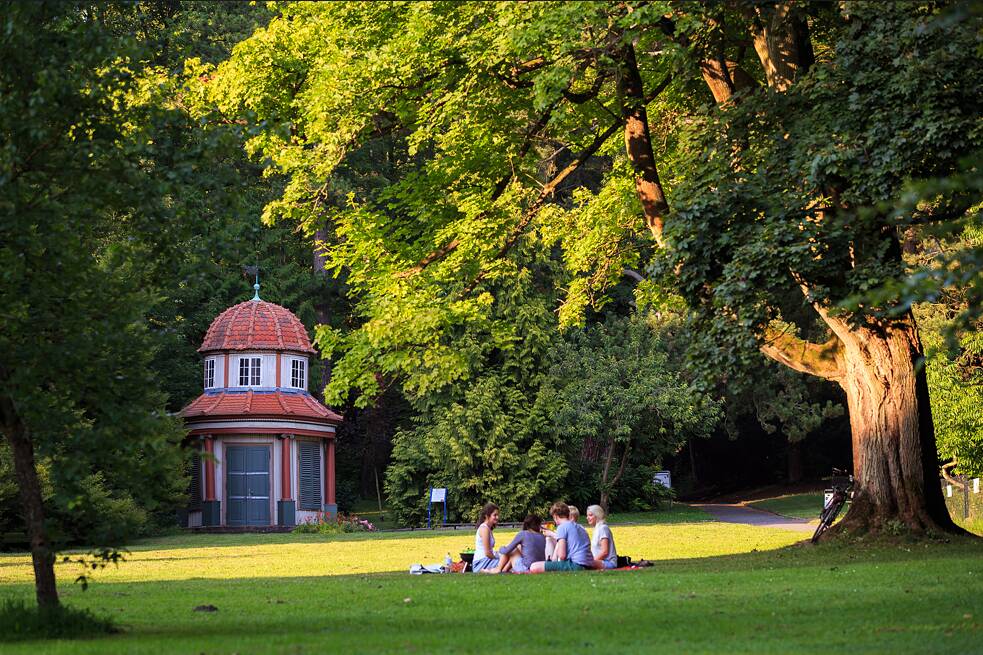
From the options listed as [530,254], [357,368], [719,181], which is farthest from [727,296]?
[530,254]

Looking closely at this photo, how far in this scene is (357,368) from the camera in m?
23.8

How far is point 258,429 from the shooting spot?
41625 mm

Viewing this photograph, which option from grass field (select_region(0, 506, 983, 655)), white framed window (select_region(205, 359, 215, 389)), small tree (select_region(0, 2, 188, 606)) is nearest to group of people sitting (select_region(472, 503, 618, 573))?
grass field (select_region(0, 506, 983, 655))

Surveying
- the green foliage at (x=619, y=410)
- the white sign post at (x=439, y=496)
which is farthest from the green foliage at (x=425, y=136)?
the green foliage at (x=619, y=410)

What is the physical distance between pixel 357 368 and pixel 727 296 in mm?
8263

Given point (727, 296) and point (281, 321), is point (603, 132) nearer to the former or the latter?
point (727, 296)

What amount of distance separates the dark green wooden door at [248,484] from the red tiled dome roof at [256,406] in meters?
1.28

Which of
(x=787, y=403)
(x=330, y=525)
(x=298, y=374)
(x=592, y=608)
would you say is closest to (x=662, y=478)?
(x=787, y=403)

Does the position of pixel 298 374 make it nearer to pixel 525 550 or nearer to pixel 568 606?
pixel 525 550

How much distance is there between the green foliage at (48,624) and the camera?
36.9 ft

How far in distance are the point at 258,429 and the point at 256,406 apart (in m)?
0.81

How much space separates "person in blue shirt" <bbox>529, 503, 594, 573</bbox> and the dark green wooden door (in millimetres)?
24674

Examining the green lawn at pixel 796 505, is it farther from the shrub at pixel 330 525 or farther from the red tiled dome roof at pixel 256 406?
the red tiled dome roof at pixel 256 406

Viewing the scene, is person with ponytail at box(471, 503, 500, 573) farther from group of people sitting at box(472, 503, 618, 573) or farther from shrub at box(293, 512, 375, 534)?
shrub at box(293, 512, 375, 534)
